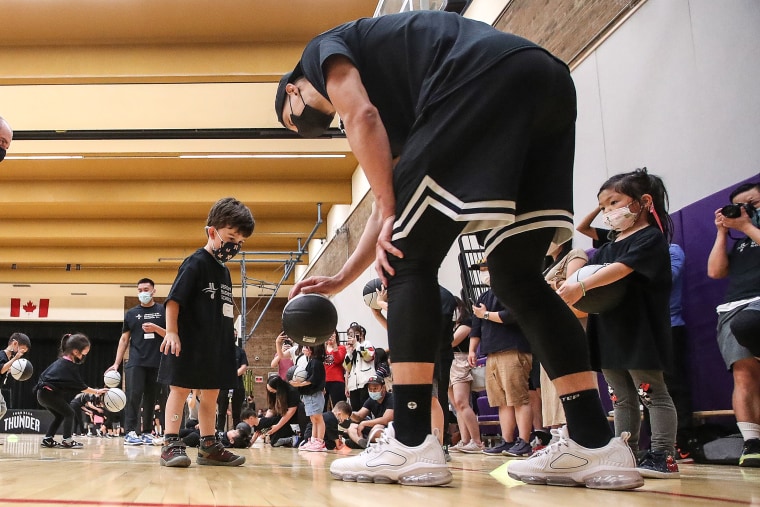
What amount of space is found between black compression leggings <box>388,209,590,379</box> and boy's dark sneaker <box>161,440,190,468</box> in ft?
5.66

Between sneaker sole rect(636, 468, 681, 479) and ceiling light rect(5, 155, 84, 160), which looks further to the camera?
ceiling light rect(5, 155, 84, 160)

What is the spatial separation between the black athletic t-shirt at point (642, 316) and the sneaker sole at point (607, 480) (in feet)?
3.35

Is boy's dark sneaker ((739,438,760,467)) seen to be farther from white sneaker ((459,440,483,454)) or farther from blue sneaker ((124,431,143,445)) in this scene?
blue sneaker ((124,431,143,445))

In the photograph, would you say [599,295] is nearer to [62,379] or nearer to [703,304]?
[703,304]

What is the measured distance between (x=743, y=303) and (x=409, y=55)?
2278 mm

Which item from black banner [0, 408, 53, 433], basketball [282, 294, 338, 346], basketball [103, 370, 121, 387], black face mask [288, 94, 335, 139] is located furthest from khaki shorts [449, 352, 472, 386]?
black banner [0, 408, 53, 433]

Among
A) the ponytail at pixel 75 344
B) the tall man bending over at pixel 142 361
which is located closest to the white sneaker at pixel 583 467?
the tall man bending over at pixel 142 361

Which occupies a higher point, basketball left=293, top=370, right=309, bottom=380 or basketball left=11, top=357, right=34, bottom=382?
basketball left=11, top=357, right=34, bottom=382

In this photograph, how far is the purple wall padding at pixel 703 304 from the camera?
375cm

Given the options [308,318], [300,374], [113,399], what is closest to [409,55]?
[308,318]

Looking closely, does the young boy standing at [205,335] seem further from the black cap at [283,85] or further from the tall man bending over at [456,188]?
the tall man bending over at [456,188]

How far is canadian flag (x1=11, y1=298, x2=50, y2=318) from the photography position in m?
21.8

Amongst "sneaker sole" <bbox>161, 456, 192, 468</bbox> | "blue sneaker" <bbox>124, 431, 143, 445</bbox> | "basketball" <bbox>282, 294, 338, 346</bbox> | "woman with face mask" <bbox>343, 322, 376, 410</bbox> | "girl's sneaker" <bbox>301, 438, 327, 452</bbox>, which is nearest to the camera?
"basketball" <bbox>282, 294, 338, 346</bbox>

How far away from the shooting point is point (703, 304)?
12.8 ft
